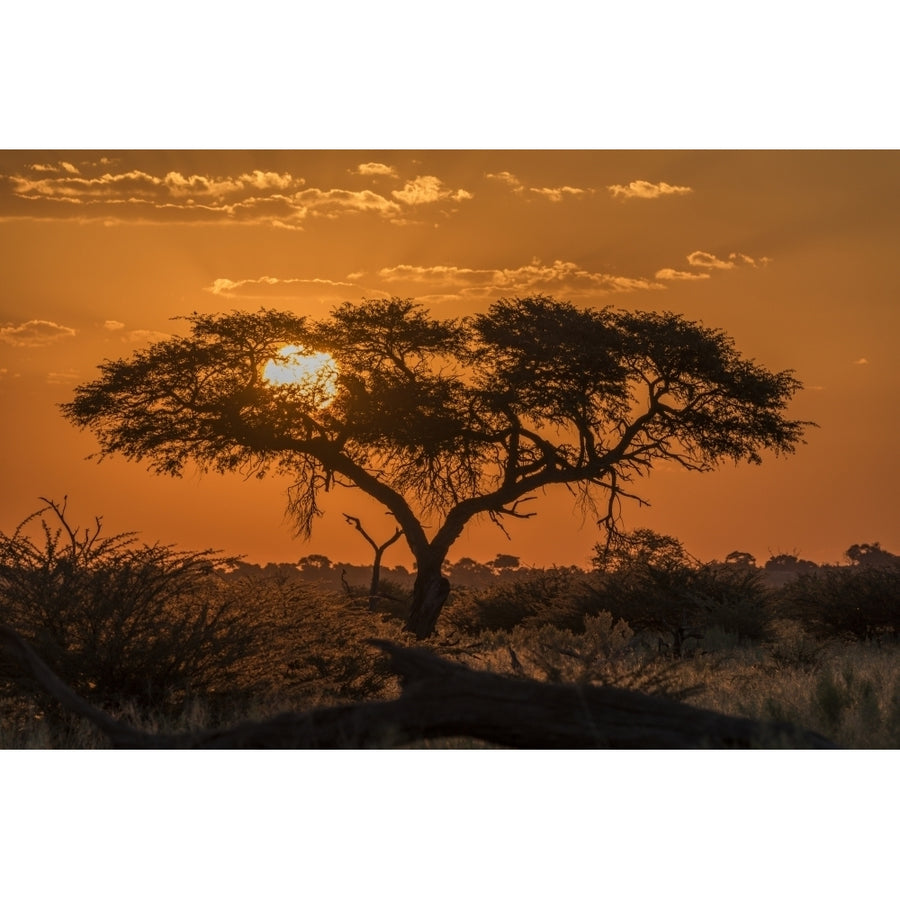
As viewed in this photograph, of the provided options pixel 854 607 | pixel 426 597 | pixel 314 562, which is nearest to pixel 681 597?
pixel 854 607

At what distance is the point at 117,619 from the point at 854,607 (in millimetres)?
17530

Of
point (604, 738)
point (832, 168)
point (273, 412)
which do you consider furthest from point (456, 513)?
point (604, 738)

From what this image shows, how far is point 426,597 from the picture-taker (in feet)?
89.4

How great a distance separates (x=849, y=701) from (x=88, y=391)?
815 inches

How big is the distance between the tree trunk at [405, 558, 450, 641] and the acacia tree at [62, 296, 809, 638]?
3cm

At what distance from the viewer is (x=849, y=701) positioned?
12.4 metres

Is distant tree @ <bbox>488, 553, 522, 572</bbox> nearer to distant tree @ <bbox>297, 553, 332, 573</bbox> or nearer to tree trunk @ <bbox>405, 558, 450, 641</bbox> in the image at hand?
distant tree @ <bbox>297, 553, 332, 573</bbox>

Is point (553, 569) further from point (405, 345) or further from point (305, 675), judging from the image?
point (305, 675)

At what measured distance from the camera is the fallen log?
806 cm

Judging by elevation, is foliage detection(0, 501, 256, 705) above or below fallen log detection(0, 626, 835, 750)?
below

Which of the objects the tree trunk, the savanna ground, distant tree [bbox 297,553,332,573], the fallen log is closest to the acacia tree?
the tree trunk

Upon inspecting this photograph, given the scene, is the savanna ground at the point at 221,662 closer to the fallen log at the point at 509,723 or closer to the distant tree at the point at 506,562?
the fallen log at the point at 509,723

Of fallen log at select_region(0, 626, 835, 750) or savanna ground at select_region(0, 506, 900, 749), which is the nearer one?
fallen log at select_region(0, 626, 835, 750)

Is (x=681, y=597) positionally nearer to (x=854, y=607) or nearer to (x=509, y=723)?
(x=854, y=607)
